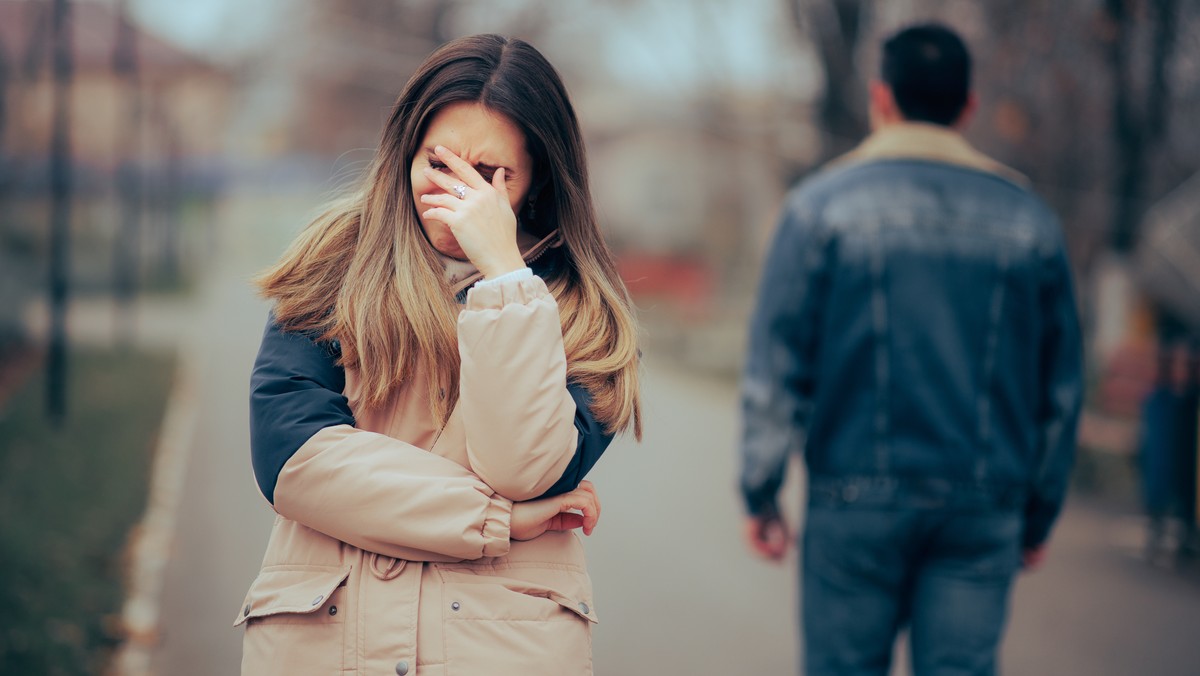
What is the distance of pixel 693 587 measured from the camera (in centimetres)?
680

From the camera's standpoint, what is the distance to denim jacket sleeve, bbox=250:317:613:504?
199 centimetres

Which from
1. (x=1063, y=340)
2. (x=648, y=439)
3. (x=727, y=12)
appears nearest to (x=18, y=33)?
(x=727, y=12)

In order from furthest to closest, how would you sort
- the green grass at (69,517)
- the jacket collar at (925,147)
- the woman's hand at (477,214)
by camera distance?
1. the green grass at (69,517)
2. the jacket collar at (925,147)
3. the woman's hand at (477,214)

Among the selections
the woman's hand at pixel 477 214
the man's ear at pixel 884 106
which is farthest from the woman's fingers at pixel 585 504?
the man's ear at pixel 884 106

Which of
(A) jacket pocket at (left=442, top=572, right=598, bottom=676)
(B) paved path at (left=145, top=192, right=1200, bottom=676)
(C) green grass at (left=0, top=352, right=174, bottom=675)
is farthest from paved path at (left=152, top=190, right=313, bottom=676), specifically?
(A) jacket pocket at (left=442, top=572, right=598, bottom=676)

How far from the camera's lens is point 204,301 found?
30594mm

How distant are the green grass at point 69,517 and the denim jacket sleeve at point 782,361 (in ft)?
9.48

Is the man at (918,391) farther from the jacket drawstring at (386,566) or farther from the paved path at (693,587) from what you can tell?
the jacket drawstring at (386,566)

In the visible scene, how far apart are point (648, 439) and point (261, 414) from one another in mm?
9979

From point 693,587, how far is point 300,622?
5.07 metres

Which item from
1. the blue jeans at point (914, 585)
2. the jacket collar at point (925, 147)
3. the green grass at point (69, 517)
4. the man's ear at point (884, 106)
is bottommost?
the green grass at point (69, 517)

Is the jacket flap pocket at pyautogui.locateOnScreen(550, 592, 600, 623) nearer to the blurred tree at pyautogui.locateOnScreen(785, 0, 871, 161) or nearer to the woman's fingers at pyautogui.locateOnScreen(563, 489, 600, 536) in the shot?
the woman's fingers at pyautogui.locateOnScreen(563, 489, 600, 536)

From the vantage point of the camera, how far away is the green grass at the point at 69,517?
16.3ft

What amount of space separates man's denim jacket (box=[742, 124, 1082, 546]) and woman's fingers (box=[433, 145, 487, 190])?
1.31 metres
